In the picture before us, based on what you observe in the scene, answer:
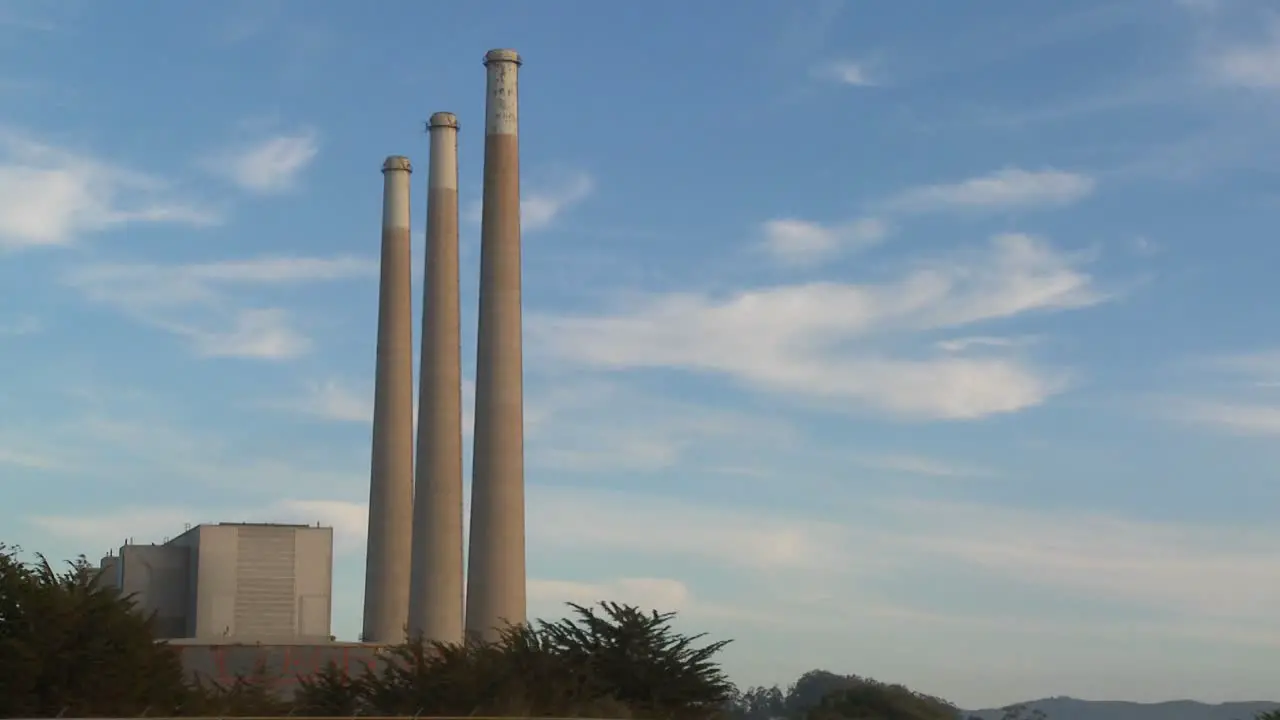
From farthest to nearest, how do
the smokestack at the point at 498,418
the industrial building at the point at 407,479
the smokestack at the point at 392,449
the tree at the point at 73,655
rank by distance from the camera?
the smokestack at the point at 392,449, the industrial building at the point at 407,479, the smokestack at the point at 498,418, the tree at the point at 73,655

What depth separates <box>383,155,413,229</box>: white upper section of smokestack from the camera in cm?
9350


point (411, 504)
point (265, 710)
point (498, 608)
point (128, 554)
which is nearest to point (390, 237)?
point (411, 504)

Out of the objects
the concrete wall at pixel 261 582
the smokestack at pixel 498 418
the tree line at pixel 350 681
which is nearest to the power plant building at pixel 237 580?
the concrete wall at pixel 261 582

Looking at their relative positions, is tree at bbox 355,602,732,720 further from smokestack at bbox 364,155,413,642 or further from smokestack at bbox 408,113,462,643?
smokestack at bbox 364,155,413,642

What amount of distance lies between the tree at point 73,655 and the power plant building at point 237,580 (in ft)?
158

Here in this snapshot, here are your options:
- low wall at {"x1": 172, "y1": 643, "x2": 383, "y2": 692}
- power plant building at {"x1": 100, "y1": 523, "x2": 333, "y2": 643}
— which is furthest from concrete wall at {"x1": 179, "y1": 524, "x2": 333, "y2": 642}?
low wall at {"x1": 172, "y1": 643, "x2": 383, "y2": 692}

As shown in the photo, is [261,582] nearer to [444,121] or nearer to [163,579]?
[163,579]

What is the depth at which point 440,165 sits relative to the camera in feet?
297

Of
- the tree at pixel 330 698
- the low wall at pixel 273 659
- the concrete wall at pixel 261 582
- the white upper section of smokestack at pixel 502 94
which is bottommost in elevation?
the tree at pixel 330 698

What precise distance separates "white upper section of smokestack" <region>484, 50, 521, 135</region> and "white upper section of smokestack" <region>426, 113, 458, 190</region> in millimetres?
12398

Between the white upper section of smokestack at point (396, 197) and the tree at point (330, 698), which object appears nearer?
the tree at point (330, 698)

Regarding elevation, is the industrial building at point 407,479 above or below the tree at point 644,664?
above

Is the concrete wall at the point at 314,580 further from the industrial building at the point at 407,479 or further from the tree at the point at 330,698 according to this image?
the tree at the point at 330,698

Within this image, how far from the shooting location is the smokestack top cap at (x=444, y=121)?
90.4 metres
